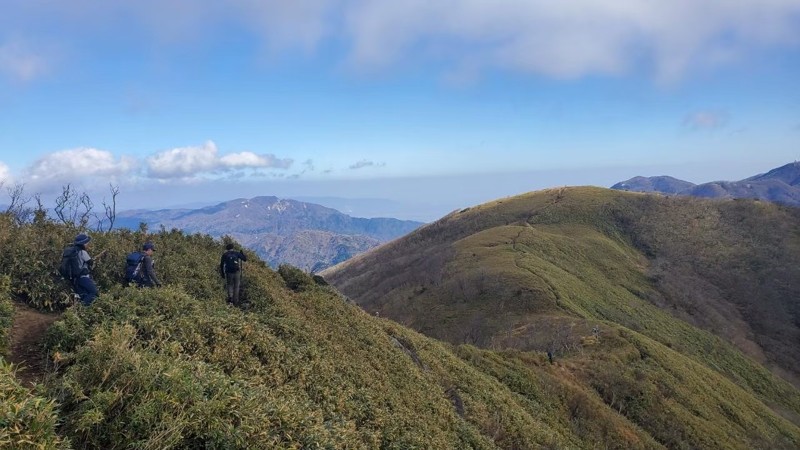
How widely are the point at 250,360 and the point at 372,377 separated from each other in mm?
4734

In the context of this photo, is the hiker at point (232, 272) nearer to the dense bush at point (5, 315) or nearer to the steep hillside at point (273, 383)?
the steep hillside at point (273, 383)

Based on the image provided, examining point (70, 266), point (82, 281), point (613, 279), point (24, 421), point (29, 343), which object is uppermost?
point (70, 266)

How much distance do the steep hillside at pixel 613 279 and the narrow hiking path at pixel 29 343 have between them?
35.1 meters

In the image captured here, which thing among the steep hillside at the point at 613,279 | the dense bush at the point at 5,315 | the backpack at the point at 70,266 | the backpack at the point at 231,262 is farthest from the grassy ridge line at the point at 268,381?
the steep hillside at the point at 613,279

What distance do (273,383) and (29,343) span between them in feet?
15.6

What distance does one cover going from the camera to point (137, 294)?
1063 centimetres

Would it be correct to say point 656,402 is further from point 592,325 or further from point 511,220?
point 511,220

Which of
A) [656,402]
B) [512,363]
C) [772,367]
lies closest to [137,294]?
[512,363]

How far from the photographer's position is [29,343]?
361 inches

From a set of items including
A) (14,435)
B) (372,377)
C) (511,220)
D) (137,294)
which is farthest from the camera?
(511,220)

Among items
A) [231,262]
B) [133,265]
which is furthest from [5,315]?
[231,262]

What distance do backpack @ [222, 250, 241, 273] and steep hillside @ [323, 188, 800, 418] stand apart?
29.9m

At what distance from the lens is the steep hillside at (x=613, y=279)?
56094 millimetres

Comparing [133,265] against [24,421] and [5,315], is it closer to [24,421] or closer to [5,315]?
[5,315]
